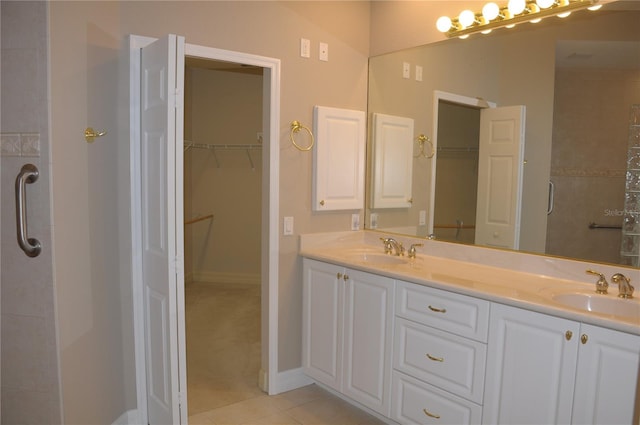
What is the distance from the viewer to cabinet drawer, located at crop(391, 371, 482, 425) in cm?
210

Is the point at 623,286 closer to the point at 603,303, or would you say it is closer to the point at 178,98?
the point at 603,303

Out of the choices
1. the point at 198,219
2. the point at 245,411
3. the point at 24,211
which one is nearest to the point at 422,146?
the point at 245,411

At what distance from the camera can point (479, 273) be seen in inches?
95.8

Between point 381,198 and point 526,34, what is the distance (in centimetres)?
131

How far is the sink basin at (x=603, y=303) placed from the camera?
1.87 metres

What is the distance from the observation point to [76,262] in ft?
7.07

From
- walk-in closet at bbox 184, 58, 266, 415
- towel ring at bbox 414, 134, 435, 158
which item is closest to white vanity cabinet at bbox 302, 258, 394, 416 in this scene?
towel ring at bbox 414, 134, 435, 158

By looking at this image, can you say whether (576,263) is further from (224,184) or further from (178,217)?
(224,184)

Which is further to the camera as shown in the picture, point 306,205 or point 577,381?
point 306,205

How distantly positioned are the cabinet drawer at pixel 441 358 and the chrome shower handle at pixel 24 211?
67.0 inches

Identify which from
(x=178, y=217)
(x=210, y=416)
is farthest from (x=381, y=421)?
(x=178, y=217)

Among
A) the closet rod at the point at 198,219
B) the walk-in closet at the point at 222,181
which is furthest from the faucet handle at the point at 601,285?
the closet rod at the point at 198,219

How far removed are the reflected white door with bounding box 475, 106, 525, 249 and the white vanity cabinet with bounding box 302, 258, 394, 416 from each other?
0.66m

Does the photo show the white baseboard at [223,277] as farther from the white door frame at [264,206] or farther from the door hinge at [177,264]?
the door hinge at [177,264]
